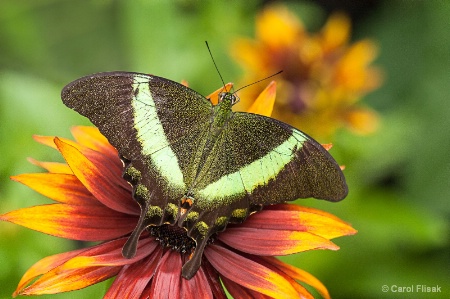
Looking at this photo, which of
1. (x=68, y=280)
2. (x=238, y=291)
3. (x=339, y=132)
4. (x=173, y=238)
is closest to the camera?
(x=68, y=280)

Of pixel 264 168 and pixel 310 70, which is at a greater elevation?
pixel 310 70

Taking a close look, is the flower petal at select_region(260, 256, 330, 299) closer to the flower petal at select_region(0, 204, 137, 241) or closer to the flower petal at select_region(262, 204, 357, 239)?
the flower petal at select_region(262, 204, 357, 239)

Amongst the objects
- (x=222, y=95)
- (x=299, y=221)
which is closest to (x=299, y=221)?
(x=299, y=221)

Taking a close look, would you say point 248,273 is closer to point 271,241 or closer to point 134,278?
point 271,241

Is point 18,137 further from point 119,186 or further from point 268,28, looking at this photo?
point 268,28

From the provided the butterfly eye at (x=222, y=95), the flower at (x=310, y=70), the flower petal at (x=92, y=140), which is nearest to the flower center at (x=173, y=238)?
the flower petal at (x=92, y=140)

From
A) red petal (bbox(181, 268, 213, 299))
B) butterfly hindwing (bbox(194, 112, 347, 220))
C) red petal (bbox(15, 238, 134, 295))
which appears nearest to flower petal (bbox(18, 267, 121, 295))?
red petal (bbox(15, 238, 134, 295))
